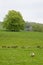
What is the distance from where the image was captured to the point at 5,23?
298ft

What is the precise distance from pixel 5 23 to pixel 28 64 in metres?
72.1

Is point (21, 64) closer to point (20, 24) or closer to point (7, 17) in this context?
point (20, 24)

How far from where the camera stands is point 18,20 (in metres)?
90.2

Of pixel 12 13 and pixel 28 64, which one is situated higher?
pixel 12 13

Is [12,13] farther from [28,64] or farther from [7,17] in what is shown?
[28,64]

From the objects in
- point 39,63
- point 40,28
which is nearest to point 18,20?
point 40,28

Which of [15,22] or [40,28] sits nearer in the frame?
[15,22]

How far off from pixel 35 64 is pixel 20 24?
69.7 meters

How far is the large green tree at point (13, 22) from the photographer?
8656 centimetres

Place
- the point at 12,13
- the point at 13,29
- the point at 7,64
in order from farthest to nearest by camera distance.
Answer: the point at 12,13
the point at 13,29
the point at 7,64

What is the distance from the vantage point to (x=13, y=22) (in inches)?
3457

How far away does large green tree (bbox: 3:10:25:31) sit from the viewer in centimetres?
8656

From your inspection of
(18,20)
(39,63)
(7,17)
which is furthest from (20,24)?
(39,63)

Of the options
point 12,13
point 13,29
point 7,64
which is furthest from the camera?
point 12,13
